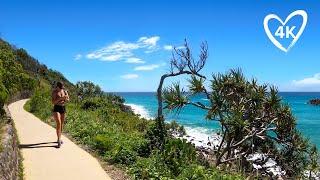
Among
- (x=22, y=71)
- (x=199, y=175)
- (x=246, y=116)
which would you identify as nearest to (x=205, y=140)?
(x=246, y=116)

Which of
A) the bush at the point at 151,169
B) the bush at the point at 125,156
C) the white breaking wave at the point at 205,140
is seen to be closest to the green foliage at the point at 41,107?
the white breaking wave at the point at 205,140

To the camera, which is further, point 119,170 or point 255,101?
point 255,101

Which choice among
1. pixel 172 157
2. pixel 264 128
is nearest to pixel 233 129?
pixel 264 128

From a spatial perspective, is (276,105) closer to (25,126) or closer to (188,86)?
(188,86)

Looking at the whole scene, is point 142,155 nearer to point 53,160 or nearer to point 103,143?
point 103,143

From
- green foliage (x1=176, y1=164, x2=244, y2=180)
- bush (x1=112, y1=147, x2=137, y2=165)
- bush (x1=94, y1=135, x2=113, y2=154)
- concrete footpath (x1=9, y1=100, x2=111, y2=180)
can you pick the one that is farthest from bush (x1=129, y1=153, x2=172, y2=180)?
bush (x1=94, y1=135, x2=113, y2=154)

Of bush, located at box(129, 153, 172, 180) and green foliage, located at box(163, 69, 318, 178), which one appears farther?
green foliage, located at box(163, 69, 318, 178)

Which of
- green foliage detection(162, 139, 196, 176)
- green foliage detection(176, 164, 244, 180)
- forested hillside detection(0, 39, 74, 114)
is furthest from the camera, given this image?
forested hillside detection(0, 39, 74, 114)

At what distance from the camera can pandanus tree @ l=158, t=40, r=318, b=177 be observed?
1692cm

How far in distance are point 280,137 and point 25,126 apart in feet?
30.3

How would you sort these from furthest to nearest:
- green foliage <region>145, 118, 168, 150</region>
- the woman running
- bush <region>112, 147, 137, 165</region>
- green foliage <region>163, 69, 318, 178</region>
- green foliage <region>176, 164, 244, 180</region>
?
1. green foliage <region>163, 69, 318, 178</region>
2. the woman running
3. green foliage <region>145, 118, 168, 150</region>
4. bush <region>112, 147, 137, 165</region>
5. green foliage <region>176, 164, 244, 180</region>

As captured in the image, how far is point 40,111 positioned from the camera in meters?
25.7

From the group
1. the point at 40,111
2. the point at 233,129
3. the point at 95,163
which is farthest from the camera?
the point at 40,111

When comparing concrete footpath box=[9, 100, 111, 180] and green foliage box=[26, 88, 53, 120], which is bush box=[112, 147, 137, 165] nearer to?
concrete footpath box=[9, 100, 111, 180]
